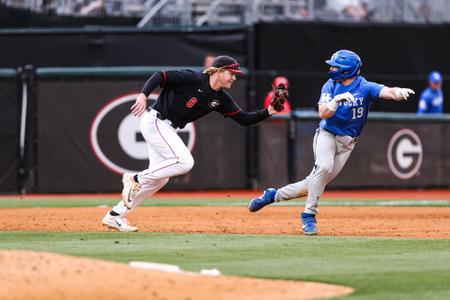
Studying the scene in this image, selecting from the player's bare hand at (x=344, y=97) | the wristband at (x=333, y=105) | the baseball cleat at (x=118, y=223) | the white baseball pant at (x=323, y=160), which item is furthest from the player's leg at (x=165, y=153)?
the player's bare hand at (x=344, y=97)

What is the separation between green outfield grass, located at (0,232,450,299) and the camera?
673cm

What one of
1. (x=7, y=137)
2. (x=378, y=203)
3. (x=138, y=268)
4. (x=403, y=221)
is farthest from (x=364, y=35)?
(x=138, y=268)

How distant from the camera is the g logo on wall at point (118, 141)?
1769 cm

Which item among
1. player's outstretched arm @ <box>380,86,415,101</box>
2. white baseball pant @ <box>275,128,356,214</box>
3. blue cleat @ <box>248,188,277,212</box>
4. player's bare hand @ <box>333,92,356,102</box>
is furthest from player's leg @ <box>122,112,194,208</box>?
player's outstretched arm @ <box>380,86,415,101</box>

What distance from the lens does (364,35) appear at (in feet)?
70.2

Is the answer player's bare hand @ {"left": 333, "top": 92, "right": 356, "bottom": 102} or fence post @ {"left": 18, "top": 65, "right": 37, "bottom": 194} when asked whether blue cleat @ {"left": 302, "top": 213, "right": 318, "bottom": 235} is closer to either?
player's bare hand @ {"left": 333, "top": 92, "right": 356, "bottom": 102}

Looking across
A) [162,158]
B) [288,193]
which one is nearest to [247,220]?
[288,193]

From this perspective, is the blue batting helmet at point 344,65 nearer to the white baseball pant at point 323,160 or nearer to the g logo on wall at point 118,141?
the white baseball pant at point 323,160

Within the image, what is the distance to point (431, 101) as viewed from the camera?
20328 mm

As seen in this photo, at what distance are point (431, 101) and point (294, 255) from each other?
12786 millimetres

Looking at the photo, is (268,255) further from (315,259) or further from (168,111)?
(168,111)

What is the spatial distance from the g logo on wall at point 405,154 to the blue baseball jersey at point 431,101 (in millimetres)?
966

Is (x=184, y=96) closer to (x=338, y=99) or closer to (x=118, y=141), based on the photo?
(x=338, y=99)

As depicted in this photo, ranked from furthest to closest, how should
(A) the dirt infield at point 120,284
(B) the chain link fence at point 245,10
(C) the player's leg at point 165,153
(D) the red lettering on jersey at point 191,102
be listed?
(B) the chain link fence at point 245,10
(D) the red lettering on jersey at point 191,102
(C) the player's leg at point 165,153
(A) the dirt infield at point 120,284
